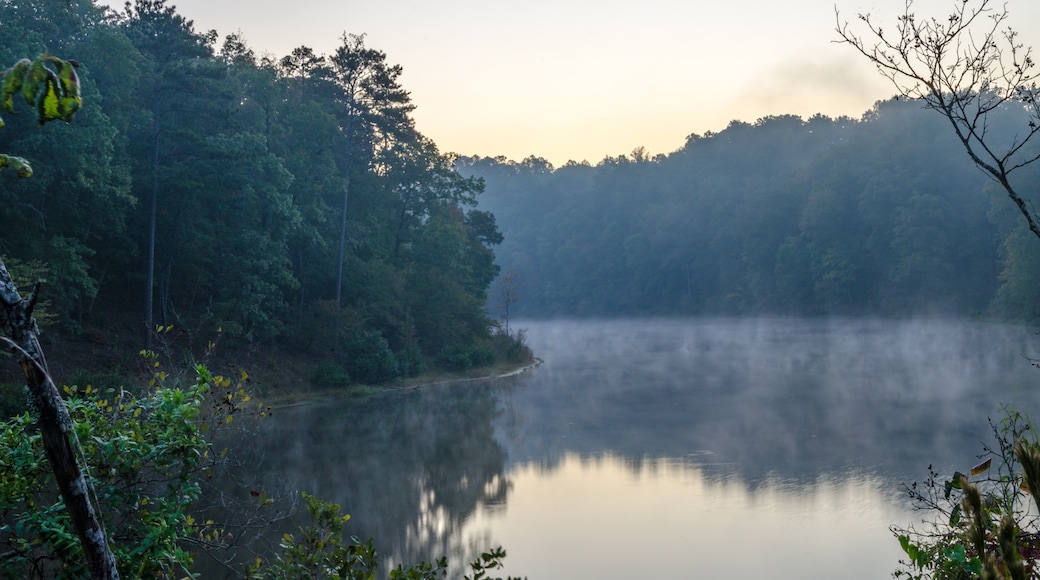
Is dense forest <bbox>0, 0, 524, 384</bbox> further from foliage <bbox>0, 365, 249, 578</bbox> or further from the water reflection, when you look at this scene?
foliage <bbox>0, 365, 249, 578</bbox>

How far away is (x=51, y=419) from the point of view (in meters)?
2.70

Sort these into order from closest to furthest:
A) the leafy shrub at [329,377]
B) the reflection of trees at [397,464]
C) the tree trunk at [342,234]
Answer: the reflection of trees at [397,464], the leafy shrub at [329,377], the tree trunk at [342,234]

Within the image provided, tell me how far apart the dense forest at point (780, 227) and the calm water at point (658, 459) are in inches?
902

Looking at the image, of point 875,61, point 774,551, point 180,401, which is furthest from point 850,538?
point 180,401

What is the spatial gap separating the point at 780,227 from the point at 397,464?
6618 cm

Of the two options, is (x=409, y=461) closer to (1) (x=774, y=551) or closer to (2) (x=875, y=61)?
(1) (x=774, y=551)

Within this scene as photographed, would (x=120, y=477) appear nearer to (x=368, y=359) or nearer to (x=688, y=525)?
(x=688, y=525)

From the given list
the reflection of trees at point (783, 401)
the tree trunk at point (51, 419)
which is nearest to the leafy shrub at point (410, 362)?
the reflection of trees at point (783, 401)

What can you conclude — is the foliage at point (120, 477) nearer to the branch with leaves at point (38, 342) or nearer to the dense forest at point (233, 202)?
the branch with leaves at point (38, 342)

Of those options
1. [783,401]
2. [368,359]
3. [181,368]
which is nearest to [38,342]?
[181,368]

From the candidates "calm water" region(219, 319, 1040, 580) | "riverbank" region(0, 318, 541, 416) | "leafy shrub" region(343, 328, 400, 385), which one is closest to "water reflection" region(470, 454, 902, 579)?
"calm water" region(219, 319, 1040, 580)

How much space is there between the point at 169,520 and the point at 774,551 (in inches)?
368

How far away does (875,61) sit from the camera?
4711 millimetres

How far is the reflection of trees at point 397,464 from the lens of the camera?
13.3 m
